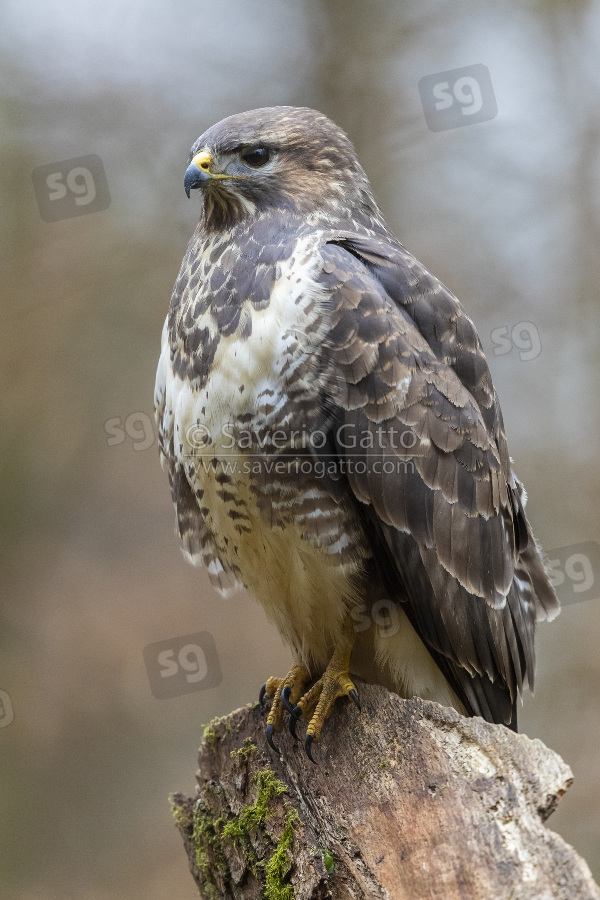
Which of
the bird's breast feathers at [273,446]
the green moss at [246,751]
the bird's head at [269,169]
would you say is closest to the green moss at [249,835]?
the green moss at [246,751]

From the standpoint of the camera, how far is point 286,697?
263 cm

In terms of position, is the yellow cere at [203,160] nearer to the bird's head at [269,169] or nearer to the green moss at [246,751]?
the bird's head at [269,169]

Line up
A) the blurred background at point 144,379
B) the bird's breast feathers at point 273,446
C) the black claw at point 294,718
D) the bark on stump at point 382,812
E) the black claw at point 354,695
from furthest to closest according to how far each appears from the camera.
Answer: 1. the blurred background at point 144,379
2. the black claw at point 294,718
3. the black claw at point 354,695
4. the bird's breast feathers at point 273,446
5. the bark on stump at point 382,812

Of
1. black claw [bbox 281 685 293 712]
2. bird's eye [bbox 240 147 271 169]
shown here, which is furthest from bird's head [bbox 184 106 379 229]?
black claw [bbox 281 685 293 712]

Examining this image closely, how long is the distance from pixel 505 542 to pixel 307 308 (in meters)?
1.03

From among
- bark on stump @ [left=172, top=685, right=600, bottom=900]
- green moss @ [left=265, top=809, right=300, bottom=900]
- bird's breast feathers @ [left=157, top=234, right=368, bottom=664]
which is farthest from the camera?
bird's breast feathers @ [left=157, top=234, right=368, bottom=664]

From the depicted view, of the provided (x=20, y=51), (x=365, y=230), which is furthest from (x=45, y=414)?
(x=365, y=230)

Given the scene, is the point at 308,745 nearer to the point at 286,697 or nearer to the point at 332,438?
the point at 286,697

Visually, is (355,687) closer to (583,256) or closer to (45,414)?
(45,414)

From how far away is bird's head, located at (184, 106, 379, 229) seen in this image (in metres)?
2.63

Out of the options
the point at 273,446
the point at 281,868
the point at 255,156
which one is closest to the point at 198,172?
the point at 255,156

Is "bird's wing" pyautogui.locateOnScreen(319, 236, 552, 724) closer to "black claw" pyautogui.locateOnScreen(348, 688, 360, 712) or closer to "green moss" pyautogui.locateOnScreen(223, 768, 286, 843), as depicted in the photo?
"black claw" pyautogui.locateOnScreen(348, 688, 360, 712)

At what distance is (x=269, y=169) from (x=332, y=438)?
977 mm

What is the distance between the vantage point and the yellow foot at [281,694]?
2.58 m
